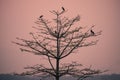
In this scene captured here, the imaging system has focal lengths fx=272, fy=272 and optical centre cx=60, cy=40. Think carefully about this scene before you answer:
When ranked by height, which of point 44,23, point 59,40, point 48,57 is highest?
point 44,23

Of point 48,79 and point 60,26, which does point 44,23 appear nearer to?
point 60,26

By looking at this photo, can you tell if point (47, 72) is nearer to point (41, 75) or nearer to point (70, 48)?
point (41, 75)

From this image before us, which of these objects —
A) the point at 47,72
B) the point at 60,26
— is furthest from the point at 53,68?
the point at 60,26

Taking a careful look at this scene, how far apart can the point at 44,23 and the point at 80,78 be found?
3.07 m

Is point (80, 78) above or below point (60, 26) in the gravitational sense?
below

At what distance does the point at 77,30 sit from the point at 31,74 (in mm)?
2969

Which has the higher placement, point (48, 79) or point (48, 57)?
point (48, 57)

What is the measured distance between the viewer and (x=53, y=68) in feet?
40.9

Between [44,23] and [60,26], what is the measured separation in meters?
0.78

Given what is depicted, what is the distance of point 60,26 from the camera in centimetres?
1275

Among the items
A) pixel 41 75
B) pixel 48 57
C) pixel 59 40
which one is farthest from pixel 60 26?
pixel 41 75

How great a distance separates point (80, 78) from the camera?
12.5 m

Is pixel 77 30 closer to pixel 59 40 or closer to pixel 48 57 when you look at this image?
pixel 59 40

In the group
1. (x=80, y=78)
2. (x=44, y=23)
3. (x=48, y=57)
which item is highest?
(x=44, y=23)
